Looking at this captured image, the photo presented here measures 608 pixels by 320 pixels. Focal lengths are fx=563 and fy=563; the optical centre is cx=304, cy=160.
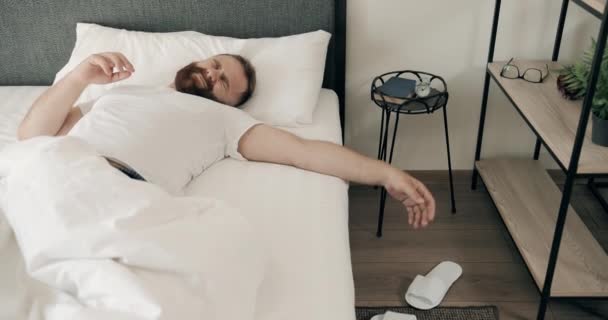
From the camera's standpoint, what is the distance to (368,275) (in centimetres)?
188

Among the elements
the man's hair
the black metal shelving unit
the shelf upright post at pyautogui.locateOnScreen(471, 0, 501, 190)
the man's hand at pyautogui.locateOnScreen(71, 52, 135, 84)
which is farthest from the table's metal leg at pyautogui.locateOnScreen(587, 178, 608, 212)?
the man's hand at pyautogui.locateOnScreen(71, 52, 135, 84)

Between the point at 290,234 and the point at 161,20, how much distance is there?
111 cm

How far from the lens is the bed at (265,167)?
1112 mm

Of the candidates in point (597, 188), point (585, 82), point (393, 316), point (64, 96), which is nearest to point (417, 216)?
point (393, 316)

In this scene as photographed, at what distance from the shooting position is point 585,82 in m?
1.59

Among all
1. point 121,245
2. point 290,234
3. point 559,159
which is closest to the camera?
point 121,245

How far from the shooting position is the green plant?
143 cm

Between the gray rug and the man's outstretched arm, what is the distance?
366mm

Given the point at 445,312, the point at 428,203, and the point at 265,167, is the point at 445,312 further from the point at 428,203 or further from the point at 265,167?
the point at 265,167

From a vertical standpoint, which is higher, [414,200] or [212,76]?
[212,76]

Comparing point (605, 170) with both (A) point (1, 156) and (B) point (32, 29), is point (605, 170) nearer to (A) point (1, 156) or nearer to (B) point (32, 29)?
(A) point (1, 156)

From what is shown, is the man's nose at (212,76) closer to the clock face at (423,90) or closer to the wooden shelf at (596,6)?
the clock face at (423,90)

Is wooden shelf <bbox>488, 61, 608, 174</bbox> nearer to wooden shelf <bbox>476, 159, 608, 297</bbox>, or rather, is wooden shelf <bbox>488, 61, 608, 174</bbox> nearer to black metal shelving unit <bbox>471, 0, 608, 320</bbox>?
black metal shelving unit <bbox>471, 0, 608, 320</bbox>

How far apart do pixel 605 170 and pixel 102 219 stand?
1.16 m
